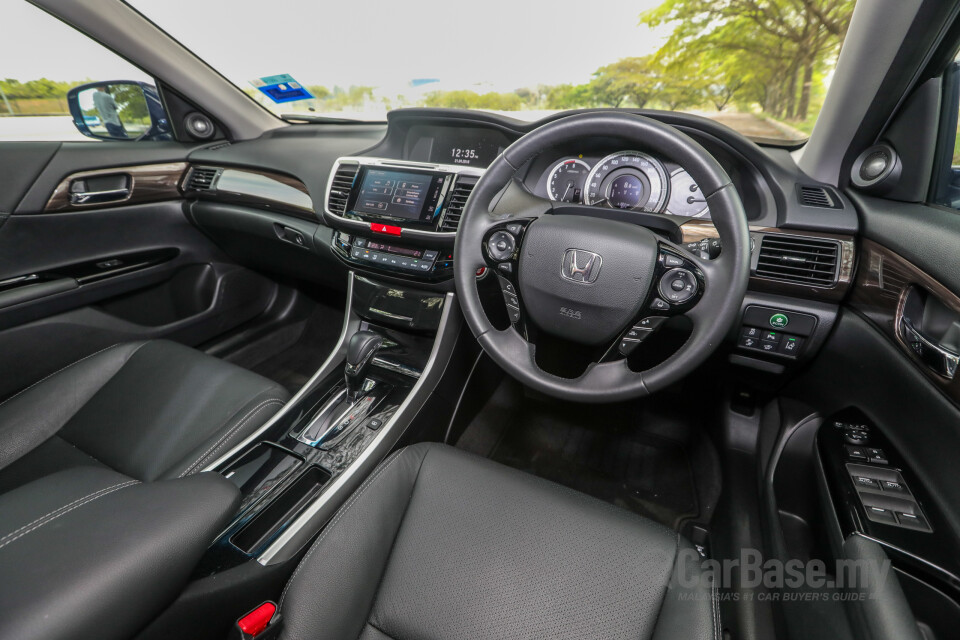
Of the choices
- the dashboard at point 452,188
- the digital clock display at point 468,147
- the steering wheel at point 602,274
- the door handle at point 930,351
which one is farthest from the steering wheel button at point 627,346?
the digital clock display at point 468,147

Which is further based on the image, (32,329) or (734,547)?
(32,329)

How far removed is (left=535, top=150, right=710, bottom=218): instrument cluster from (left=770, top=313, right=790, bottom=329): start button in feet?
1.06

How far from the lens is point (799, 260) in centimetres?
118

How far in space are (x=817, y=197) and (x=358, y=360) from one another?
132 centimetres

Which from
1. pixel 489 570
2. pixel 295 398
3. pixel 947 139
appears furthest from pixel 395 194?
pixel 947 139

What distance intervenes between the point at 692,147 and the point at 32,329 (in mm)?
2103

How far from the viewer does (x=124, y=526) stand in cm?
65

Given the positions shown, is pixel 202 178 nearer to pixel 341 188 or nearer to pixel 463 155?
pixel 341 188

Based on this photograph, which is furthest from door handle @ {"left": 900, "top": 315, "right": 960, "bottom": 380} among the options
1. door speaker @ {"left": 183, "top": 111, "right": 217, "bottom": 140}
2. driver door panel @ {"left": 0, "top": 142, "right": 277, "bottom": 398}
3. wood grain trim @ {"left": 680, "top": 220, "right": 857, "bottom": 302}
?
door speaker @ {"left": 183, "top": 111, "right": 217, "bottom": 140}

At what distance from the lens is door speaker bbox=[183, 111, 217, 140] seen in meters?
2.16

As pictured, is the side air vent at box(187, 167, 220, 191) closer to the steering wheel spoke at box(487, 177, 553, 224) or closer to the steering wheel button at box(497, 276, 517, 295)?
the steering wheel spoke at box(487, 177, 553, 224)

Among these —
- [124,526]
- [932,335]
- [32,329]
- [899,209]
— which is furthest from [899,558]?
[32,329]

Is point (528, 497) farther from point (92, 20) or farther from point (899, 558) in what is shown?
point (92, 20)

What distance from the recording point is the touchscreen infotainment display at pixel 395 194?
1443 millimetres
